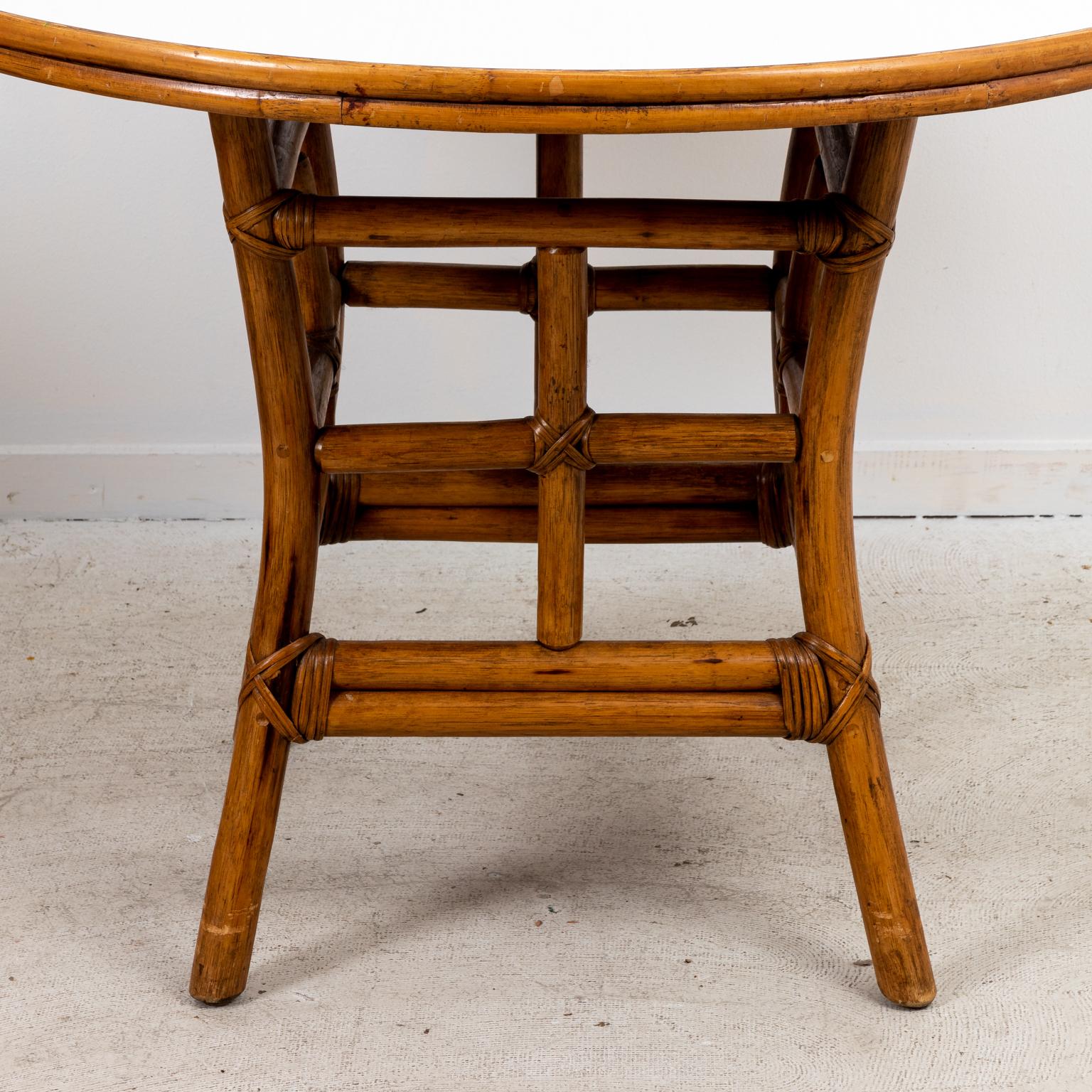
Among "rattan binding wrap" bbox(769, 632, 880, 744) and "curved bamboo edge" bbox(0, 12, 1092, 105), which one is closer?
"curved bamboo edge" bbox(0, 12, 1092, 105)

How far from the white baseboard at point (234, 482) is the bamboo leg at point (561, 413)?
4.16 ft

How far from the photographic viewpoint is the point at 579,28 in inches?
35.1

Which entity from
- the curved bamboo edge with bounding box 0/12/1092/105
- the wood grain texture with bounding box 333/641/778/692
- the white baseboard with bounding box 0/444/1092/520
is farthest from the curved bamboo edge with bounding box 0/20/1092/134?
the white baseboard with bounding box 0/444/1092/520

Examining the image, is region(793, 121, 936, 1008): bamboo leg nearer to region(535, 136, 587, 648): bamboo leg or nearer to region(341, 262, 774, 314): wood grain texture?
Answer: region(535, 136, 587, 648): bamboo leg

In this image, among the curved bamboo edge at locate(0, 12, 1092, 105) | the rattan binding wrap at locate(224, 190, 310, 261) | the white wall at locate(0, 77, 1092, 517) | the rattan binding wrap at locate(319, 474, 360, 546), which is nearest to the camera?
the curved bamboo edge at locate(0, 12, 1092, 105)

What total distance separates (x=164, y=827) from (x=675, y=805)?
0.59 m

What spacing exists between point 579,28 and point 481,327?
1.44 meters

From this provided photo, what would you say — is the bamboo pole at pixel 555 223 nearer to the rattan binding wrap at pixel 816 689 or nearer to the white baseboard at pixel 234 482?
the rattan binding wrap at pixel 816 689

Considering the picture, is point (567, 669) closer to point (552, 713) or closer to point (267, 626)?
point (552, 713)

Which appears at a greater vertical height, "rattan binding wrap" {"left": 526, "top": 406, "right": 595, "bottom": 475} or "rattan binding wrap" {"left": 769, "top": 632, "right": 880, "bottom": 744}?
"rattan binding wrap" {"left": 526, "top": 406, "right": 595, "bottom": 475}

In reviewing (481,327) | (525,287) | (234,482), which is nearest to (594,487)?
(525,287)

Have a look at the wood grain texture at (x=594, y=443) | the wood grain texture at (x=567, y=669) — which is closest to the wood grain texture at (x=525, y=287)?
the wood grain texture at (x=594, y=443)

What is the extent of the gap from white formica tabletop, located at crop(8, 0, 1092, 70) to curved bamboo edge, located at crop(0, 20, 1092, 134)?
0.02 m

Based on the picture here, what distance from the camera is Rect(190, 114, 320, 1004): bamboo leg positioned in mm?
1218
